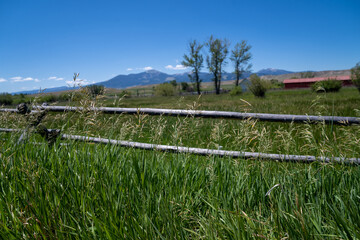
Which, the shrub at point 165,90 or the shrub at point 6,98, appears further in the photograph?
the shrub at point 165,90

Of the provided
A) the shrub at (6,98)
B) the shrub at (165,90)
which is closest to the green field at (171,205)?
the shrub at (6,98)

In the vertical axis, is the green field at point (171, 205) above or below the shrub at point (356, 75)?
below

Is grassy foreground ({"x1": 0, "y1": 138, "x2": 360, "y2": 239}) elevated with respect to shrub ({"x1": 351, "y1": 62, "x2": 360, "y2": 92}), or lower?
lower

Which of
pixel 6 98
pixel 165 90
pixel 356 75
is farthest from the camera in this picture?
pixel 165 90

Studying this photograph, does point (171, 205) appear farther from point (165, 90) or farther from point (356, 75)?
point (165, 90)

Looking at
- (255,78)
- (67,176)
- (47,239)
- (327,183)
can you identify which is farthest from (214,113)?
(255,78)

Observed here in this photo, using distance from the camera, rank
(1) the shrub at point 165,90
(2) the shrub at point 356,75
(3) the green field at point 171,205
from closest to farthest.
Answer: (3) the green field at point 171,205 → (2) the shrub at point 356,75 → (1) the shrub at point 165,90

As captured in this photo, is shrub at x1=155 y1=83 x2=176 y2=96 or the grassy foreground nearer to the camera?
the grassy foreground

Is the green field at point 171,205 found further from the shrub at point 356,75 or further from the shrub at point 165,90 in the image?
the shrub at point 165,90

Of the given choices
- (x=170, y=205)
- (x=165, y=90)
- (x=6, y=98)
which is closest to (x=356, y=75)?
(x=170, y=205)

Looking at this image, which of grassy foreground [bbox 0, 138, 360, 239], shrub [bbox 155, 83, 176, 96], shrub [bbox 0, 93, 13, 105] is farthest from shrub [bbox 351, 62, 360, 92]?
shrub [bbox 0, 93, 13, 105]

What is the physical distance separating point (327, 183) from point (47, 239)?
2082 millimetres

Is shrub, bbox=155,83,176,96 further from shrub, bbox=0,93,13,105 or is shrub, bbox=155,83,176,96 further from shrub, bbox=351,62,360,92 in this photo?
shrub, bbox=351,62,360,92

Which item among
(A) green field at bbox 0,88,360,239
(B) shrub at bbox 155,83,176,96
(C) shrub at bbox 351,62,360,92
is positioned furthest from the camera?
(B) shrub at bbox 155,83,176,96
